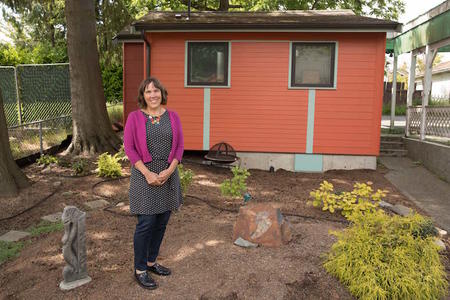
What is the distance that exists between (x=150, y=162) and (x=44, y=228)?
2648mm

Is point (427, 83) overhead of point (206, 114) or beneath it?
overhead

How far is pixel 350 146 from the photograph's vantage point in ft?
30.1

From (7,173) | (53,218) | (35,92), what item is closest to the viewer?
(53,218)

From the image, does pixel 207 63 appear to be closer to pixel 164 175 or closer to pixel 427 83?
pixel 427 83

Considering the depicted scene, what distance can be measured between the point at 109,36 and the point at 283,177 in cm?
1093

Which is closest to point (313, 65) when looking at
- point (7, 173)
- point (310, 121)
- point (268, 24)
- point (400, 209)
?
point (310, 121)

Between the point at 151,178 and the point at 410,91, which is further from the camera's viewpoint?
the point at 410,91

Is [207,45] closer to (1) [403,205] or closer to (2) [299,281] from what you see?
(1) [403,205]

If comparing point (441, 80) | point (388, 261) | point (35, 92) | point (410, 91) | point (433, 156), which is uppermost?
point (441, 80)

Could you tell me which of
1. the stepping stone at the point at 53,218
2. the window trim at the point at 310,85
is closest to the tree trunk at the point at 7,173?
the stepping stone at the point at 53,218

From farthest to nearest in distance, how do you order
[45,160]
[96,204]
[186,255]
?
[45,160] → [96,204] → [186,255]

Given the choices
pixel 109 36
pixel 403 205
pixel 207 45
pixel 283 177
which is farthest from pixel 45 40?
pixel 403 205

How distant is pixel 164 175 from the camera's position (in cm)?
326

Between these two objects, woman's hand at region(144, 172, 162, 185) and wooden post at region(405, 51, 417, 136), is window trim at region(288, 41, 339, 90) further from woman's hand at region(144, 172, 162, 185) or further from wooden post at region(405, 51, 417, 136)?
woman's hand at region(144, 172, 162, 185)
